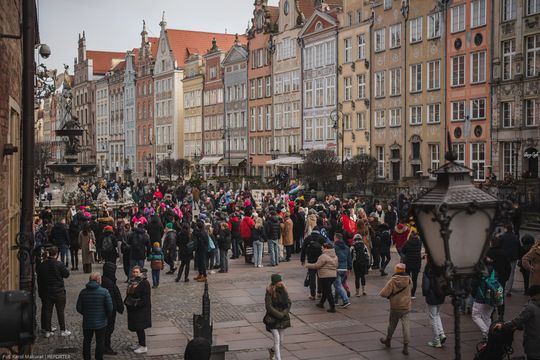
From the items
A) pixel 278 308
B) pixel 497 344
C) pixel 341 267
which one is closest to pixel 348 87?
pixel 341 267

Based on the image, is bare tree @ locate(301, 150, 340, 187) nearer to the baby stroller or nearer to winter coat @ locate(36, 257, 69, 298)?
winter coat @ locate(36, 257, 69, 298)

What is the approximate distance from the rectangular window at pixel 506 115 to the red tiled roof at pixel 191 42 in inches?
1897

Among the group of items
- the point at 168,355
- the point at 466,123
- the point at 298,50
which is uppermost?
the point at 298,50

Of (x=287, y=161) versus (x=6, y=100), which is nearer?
(x=6, y=100)

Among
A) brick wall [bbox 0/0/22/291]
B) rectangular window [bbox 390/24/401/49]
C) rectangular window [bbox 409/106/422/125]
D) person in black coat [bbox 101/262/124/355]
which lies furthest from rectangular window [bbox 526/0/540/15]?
brick wall [bbox 0/0/22/291]

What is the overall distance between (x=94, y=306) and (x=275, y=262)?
11599mm

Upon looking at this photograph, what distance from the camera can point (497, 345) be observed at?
892 centimetres

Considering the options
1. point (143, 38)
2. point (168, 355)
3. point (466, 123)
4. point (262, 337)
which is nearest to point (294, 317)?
point (262, 337)

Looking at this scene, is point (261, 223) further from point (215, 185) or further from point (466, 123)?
point (215, 185)

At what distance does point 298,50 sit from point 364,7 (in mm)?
10238

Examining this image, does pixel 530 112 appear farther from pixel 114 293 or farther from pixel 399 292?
pixel 114 293

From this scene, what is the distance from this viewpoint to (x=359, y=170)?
44.3 meters

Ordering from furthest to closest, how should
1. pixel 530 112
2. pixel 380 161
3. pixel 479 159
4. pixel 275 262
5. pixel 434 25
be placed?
pixel 380 161 → pixel 434 25 → pixel 479 159 → pixel 530 112 → pixel 275 262

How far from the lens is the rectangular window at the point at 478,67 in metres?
41.4
